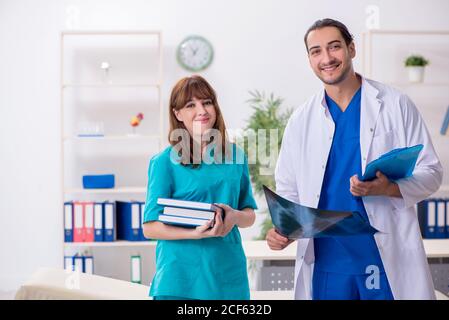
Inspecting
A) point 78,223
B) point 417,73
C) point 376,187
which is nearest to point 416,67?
point 417,73

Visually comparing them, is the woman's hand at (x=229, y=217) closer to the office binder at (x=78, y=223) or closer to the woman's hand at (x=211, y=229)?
the woman's hand at (x=211, y=229)

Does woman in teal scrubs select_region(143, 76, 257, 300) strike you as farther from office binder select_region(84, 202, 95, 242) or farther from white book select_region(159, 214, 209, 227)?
office binder select_region(84, 202, 95, 242)

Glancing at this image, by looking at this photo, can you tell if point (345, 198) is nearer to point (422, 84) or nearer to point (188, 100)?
point (188, 100)

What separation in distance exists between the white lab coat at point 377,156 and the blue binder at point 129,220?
2.55m

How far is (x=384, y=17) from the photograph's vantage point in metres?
4.14

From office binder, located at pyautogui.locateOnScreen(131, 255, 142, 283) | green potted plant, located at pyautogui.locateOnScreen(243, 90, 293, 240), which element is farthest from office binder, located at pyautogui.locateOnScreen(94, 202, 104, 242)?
green potted plant, located at pyautogui.locateOnScreen(243, 90, 293, 240)

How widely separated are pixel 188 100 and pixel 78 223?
2633mm

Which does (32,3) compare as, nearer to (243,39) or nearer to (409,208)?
(243,39)

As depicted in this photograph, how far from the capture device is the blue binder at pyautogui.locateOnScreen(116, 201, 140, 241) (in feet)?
13.1

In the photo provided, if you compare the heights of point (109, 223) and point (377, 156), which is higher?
point (377, 156)

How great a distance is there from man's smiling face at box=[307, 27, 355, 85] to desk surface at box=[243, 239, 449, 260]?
1.38m

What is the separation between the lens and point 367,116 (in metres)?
1.48
